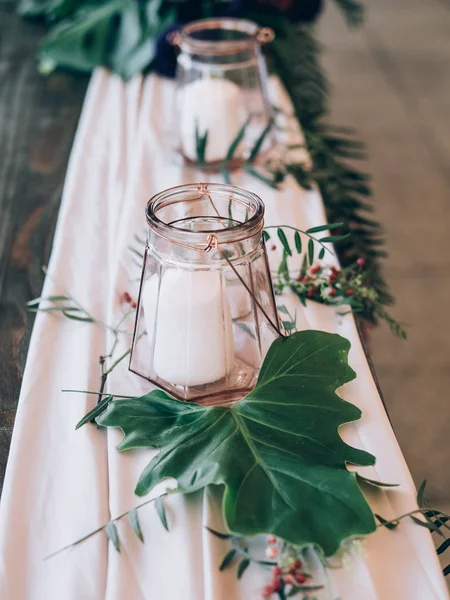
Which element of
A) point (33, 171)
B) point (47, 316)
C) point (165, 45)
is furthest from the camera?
point (165, 45)

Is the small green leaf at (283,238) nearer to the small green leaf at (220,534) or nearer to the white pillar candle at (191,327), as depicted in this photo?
the white pillar candle at (191,327)

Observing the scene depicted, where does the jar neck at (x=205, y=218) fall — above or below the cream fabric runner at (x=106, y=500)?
above

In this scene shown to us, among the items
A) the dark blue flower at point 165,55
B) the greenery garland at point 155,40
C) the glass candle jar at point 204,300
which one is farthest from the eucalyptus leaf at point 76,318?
the dark blue flower at point 165,55

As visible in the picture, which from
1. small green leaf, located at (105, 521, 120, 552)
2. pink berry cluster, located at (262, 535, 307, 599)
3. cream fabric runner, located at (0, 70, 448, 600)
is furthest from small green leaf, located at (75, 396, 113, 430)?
pink berry cluster, located at (262, 535, 307, 599)

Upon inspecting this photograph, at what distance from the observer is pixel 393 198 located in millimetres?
2619

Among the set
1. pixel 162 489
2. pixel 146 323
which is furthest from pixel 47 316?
pixel 162 489

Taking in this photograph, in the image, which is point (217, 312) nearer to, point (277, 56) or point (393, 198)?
point (277, 56)

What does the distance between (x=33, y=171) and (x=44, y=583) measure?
81 cm

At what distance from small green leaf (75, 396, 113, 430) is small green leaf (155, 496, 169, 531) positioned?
0.12 metres

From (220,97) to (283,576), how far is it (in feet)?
2.64

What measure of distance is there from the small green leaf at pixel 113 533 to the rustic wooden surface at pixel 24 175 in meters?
A: 0.13

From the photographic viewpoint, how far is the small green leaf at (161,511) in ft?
1.72

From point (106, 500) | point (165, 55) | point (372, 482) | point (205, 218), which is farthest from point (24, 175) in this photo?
point (372, 482)

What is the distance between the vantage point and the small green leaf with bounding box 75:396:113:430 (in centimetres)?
62
